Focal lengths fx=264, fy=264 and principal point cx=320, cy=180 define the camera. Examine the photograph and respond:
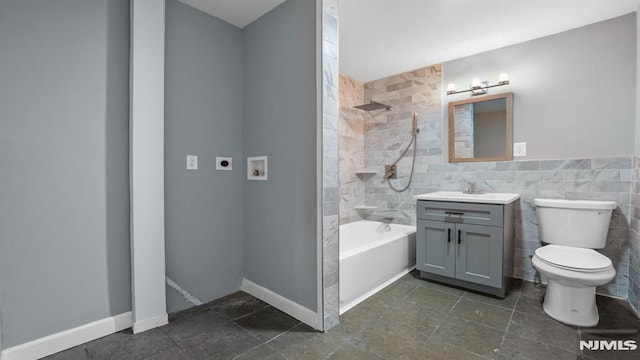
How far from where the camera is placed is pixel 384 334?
171cm

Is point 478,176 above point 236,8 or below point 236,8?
below

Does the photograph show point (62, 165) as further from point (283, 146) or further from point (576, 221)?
point (576, 221)

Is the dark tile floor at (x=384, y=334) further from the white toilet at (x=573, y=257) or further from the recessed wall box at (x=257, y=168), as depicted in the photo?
the recessed wall box at (x=257, y=168)

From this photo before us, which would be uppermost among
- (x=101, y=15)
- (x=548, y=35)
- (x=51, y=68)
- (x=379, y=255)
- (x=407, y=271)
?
(x=548, y=35)

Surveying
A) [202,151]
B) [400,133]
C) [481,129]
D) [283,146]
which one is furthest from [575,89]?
[202,151]

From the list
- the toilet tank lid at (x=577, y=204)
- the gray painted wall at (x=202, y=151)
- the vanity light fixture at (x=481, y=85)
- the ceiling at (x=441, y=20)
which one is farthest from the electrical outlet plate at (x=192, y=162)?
the toilet tank lid at (x=577, y=204)

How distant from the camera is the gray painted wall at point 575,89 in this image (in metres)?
2.12

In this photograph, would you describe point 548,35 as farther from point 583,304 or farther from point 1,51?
point 1,51

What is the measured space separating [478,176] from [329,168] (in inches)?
74.2

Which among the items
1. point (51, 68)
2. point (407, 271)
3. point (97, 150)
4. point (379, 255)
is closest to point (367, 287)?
point (379, 255)

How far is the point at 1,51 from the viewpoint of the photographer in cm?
139

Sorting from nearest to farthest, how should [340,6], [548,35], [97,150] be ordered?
[97,150]
[340,6]
[548,35]

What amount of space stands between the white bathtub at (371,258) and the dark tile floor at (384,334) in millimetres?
147

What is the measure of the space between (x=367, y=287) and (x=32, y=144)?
96.3 inches
